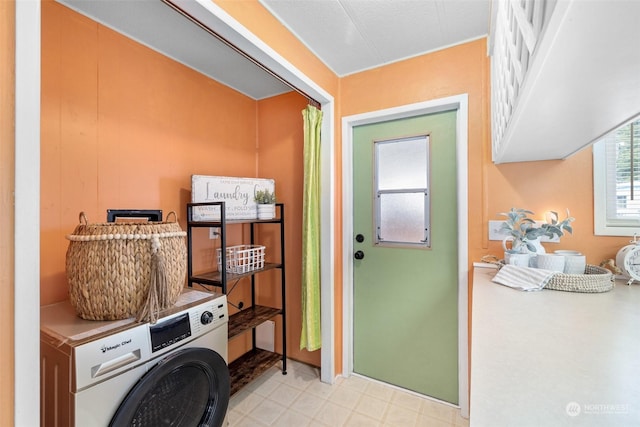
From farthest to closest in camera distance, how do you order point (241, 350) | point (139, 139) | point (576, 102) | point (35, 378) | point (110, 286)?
point (241, 350) < point (139, 139) < point (110, 286) < point (576, 102) < point (35, 378)

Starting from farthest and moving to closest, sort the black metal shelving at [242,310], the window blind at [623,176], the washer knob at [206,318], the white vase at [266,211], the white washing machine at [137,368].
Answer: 1. the white vase at [266,211]
2. the black metal shelving at [242,310]
3. the window blind at [623,176]
4. the washer knob at [206,318]
5. the white washing machine at [137,368]

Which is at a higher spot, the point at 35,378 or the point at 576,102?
the point at 576,102

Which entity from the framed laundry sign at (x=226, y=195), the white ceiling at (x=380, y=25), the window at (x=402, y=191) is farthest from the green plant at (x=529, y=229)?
the framed laundry sign at (x=226, y=195)

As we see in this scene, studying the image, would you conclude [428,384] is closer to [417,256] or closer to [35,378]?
[417,256]

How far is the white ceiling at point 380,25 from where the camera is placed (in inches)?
55.6

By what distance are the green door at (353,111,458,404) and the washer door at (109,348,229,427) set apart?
1.14 meters

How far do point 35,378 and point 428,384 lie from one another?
2.04m

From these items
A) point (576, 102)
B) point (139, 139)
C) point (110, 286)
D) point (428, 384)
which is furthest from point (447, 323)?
point (139, 139)

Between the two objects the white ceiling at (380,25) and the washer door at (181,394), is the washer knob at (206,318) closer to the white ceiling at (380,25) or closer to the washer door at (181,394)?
the washer door at (181,394)

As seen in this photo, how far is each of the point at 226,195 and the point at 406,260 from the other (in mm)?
1348

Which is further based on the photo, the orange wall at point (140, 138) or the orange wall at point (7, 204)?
the orange wall at point (140, 138)

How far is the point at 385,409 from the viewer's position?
176 centimetres

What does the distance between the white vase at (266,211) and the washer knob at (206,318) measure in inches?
32.5

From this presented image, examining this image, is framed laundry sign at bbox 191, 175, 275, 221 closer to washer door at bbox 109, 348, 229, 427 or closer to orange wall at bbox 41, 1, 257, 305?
orange wall at bbox 41, 1, 257, 305
